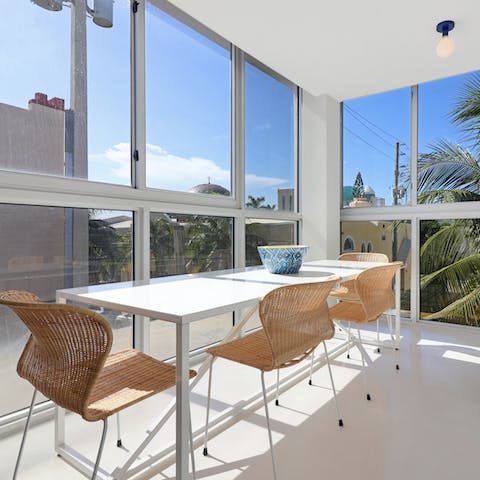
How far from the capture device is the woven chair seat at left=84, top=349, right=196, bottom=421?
3.76 feet

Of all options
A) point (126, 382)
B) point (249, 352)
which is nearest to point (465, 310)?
point (249, 352)

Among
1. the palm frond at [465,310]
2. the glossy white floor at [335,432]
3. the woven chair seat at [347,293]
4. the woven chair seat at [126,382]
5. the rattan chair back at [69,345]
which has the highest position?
the rattan chair back at [69,345]

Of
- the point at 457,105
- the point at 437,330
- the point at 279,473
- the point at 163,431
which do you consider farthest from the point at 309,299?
the point at 457,105

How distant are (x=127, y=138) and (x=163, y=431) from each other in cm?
177

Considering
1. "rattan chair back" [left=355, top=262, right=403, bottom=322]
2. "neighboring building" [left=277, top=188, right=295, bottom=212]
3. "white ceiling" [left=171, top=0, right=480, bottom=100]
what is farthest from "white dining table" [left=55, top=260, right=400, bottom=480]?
"neighboring building" [left=277, top=188, right=295, bottom=212]

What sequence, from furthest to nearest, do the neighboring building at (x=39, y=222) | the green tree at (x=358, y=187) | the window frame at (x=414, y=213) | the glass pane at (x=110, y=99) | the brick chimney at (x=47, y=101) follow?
1. the green tree at (x=358, y=187)
2. the window frame at (x=414, y=213)
3. the glass pane at (x=110, y=99)
4. the brick chimney at (x=47, y=101)
5. the neighboring building at (x=39, y=222)

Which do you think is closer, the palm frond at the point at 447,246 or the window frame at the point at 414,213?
the palm frond at the point at 447,246

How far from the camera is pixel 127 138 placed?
2416 mm

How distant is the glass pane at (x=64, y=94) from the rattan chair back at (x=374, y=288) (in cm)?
164

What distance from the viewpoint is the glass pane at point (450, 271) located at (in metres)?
3.68

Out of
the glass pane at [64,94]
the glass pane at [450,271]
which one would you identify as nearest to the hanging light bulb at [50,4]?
the glass pane at [64,94]

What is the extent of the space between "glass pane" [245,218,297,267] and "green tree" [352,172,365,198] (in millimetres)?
913

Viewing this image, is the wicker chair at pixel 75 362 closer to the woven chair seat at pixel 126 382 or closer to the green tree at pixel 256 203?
the woven chair seat at pixel 126 382

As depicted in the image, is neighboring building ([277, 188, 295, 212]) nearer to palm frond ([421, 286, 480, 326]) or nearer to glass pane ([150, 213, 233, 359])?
glass pane ([150, 213, 233, 359])
